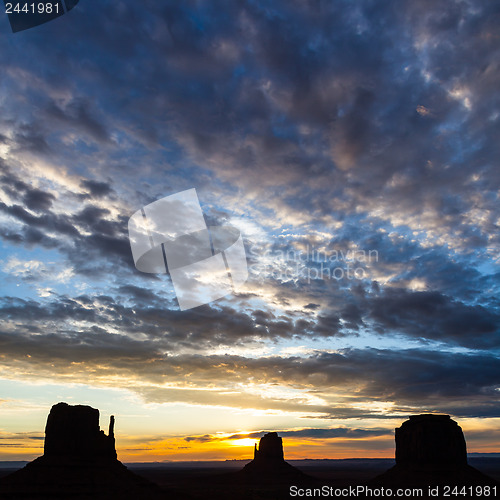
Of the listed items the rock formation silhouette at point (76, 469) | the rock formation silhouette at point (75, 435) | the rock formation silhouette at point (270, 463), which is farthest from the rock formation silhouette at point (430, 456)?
the rock formation silhouette at point (270, 463)

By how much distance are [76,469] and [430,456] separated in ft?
180

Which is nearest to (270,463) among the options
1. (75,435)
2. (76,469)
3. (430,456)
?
(430,456)

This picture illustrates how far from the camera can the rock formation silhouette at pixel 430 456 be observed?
201ft

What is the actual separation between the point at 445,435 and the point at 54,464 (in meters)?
61.2

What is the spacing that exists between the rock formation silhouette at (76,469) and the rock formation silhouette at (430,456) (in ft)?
123

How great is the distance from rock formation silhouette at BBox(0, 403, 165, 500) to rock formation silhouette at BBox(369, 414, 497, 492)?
3756 centimetres

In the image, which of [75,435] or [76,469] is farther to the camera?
[75,435]

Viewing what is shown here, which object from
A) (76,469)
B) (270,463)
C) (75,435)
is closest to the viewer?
(76,469)

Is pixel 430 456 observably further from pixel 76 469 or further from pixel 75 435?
pixel 75 435

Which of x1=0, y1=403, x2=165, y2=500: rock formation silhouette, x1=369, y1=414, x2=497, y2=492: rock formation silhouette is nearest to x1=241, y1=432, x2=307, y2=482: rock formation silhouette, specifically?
x1=369, y1=414, x2=497, y2=492: rock formation silhouette

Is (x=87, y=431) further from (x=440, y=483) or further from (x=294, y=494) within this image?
(x=440, y=483)

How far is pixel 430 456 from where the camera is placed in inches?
2557

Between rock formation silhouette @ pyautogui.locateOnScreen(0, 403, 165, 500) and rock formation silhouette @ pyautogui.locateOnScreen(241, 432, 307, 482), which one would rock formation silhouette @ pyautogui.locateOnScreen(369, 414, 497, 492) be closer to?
rock formation silhouette @ pyautogui.locateOnScreen(0, 403, 165, 500)

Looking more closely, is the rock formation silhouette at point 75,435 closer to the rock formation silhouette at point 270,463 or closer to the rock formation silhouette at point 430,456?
the rock formation silhouette at point 430,456
